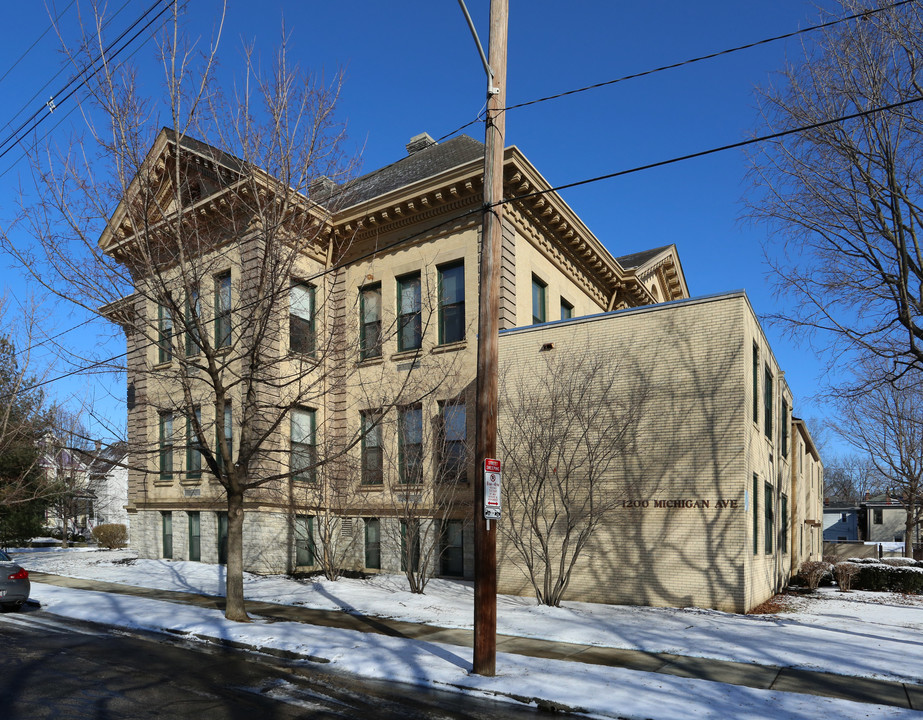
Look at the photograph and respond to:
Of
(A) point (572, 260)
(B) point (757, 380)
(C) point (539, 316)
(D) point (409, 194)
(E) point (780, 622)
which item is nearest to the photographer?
(E) point (780, 622)

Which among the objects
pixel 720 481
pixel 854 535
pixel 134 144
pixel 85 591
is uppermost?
pixel 134 144

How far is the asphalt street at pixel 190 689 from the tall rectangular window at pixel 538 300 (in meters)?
14.4

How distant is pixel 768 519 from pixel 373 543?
11.4m

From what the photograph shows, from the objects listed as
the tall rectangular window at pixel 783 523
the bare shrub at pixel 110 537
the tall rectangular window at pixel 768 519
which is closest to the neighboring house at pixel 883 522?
the tall rectangular window at pixel 783 523

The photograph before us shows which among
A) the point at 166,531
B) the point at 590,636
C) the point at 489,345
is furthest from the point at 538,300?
the point at 166,531

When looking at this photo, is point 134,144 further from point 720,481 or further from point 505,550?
point 720,481

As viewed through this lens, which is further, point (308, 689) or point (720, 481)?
point (720, 481)

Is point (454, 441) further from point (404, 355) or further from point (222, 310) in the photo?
point (222, 310)

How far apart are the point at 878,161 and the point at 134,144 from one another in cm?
1558

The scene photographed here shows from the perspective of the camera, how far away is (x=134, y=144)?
1291 centimetres

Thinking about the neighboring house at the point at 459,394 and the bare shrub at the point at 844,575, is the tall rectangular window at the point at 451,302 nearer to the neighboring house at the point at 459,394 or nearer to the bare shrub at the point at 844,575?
the neighboring house at the point at 459,394

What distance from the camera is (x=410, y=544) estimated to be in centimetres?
1775

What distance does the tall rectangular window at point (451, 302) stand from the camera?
69.5ft

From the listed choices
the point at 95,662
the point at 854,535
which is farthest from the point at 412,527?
the point at 854,535
